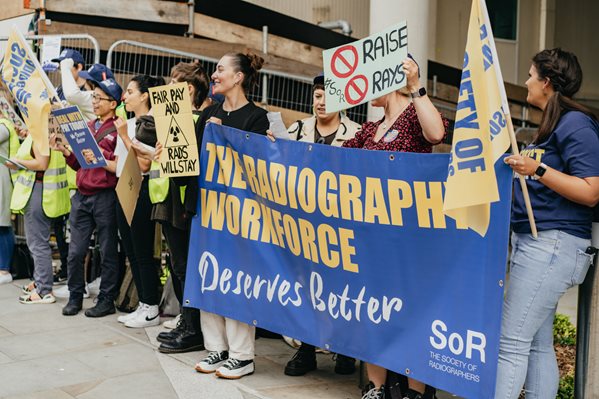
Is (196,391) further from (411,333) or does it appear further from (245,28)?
(245,28)

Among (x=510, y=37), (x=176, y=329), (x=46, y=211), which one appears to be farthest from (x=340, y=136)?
(x=510, y=37)

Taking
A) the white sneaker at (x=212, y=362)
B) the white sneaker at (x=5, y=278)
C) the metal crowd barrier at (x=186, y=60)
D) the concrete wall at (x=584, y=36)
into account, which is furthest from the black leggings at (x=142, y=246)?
the concrete wall at (x=584, y=36)

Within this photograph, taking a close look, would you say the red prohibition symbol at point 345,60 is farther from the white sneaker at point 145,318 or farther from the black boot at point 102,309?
the black boot at point 102,309

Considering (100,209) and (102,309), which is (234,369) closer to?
(102,309)

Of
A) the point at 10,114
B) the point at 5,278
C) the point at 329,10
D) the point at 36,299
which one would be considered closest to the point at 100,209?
the point at 36,299

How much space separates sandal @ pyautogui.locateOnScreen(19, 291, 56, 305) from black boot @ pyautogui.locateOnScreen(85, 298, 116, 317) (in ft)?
2.32

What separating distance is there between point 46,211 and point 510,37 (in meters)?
13.3

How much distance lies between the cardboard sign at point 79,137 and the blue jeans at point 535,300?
12.6 ft

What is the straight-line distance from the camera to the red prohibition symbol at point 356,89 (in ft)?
16.1

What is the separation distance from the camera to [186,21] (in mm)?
11742

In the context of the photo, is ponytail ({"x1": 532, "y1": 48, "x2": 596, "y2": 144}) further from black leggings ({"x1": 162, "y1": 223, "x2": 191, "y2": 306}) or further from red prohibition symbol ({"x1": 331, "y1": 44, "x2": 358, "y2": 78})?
black leggings ({"x1": 162, "y1": 223, "x2": 191, "y2": 306})

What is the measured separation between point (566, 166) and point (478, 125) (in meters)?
0.50

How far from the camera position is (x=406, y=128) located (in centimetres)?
497

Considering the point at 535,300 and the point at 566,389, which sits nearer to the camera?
the point at 535,300
